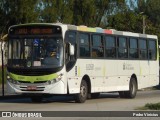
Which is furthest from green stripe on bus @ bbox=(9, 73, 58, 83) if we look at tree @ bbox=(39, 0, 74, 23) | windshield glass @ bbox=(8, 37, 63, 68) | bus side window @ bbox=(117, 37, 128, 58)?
tree @ bbox=(39, 0, 74, 23)

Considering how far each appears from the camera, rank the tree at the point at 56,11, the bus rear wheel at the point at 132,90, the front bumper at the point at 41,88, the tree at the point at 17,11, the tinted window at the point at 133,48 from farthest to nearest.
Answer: the tree at the point at 56,11, the tree at the point at 17,11, the tinted window at the point at 133,48, the bus rear wheel at the point at 132,90, the front bumper at the point at 41,88

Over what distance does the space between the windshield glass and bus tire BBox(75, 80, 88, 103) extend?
1.72 metres

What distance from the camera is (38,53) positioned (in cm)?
2281

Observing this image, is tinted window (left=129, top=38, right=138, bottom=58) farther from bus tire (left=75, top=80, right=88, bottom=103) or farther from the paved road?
bus tire (left=75, top=80, right=88, bottom=103)

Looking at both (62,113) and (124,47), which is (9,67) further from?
(62,113)

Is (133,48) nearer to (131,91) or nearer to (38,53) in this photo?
(131,91)

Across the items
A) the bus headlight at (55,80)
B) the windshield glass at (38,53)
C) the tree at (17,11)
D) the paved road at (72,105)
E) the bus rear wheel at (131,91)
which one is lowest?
the paved road at (72,105)

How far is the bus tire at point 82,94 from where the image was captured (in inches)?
938

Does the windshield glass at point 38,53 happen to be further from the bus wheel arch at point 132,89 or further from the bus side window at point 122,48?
the bus wheel arch at point 132,89

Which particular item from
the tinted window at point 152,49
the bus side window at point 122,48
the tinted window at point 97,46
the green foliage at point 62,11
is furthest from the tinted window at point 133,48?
the green foliage at point 62,11

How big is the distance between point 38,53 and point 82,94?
2627mm

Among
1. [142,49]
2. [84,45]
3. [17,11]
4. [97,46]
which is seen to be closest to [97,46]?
[97,46]

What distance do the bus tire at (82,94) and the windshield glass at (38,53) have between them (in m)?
1.72

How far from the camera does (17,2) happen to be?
4028 centimetres
